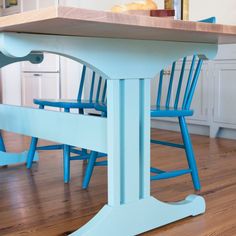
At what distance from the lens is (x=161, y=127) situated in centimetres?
415

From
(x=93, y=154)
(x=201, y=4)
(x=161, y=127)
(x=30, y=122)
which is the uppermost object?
(x=201, y=4)

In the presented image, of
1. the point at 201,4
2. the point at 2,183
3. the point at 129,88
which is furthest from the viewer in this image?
the point at 201,4

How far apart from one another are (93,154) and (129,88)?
63 cm

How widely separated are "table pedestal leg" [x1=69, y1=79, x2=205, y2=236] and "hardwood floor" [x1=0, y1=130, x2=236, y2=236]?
86 millimetres

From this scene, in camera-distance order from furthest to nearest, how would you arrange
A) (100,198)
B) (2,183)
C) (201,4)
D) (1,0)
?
(1,0) → (201,4) → (2,183) → (100,198)

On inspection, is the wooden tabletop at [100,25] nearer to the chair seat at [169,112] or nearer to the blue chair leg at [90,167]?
the chair seat at [169,112]

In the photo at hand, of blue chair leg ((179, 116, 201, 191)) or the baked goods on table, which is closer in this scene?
the baked goods on table

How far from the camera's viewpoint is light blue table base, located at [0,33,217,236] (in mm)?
1223

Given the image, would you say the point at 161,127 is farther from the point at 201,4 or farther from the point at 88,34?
the point at 88,34

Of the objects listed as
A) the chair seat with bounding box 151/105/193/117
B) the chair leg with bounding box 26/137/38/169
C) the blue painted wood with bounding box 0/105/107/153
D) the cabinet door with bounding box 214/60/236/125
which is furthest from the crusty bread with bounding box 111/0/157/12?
the cabinet door with bounding box 214/60/236/125

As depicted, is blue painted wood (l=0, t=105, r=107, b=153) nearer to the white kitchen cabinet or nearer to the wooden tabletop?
the wooden tabletop

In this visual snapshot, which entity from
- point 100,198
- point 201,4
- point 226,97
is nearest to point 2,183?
point 100,198

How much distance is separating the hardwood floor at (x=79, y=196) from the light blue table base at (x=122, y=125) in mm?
114

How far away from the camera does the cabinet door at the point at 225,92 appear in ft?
11.0
